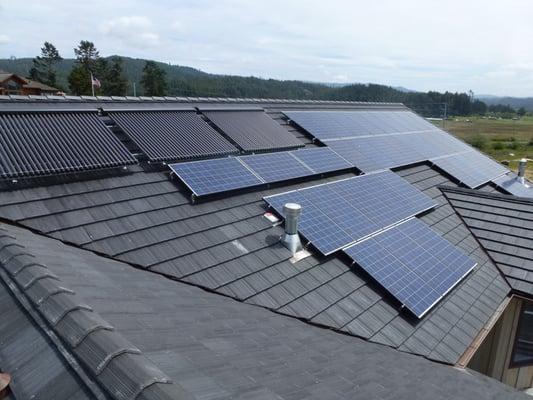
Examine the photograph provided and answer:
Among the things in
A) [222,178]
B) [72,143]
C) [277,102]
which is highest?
[277,102]

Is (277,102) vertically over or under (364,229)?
over

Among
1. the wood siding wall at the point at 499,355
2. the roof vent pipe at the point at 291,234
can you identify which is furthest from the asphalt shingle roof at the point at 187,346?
the wood siding wall at the point at 499,355

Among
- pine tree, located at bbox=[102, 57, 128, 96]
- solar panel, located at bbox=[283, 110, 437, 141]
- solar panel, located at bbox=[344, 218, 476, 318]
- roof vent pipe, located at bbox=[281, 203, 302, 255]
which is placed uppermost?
pine tree, located at bbox=[102, 57, 128, 96]

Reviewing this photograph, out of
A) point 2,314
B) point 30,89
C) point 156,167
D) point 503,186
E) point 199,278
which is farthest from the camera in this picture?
point 30,89

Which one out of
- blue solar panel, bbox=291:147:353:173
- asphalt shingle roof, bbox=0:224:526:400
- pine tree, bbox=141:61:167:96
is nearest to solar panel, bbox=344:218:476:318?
asphalt shingle roof, bbox=0:224:526:400

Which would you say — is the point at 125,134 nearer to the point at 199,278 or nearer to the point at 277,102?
the point at 199,278

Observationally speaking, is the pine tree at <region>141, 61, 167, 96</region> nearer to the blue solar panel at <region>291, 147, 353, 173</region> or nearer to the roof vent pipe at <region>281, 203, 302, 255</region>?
the blue solar panel at <region>291, 147, 353, 173</region>

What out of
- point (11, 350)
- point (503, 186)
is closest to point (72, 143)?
point (11, 350)
